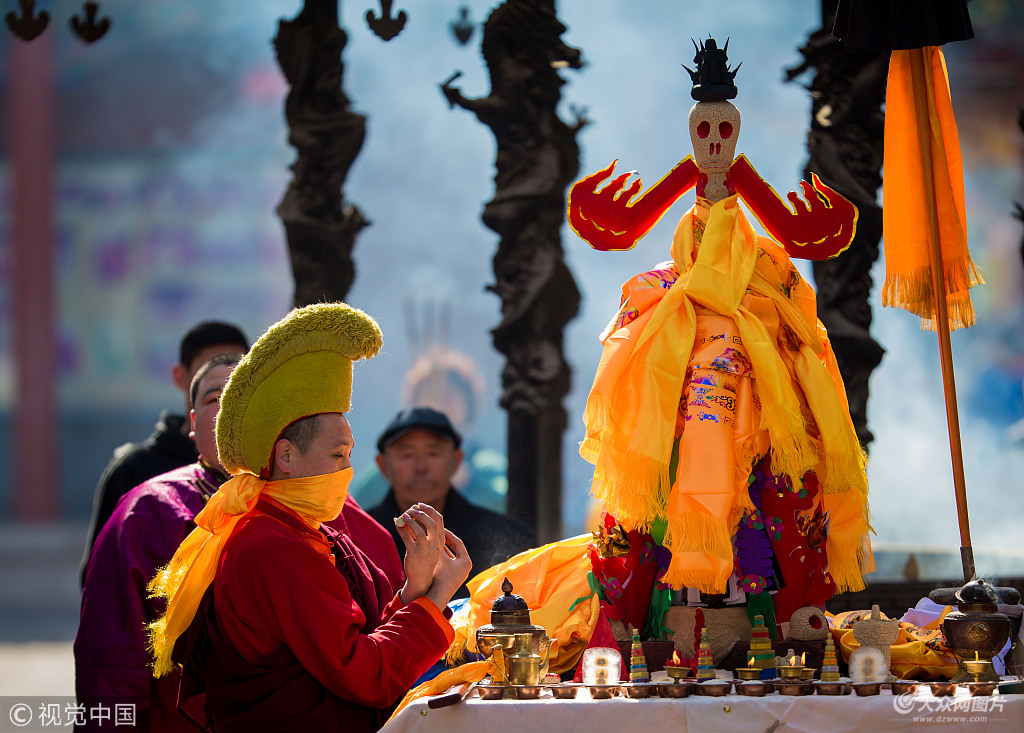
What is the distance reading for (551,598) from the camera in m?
3.05

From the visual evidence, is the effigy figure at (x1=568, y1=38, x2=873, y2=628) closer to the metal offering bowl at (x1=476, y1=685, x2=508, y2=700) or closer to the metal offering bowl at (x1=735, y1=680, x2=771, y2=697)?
the metal offering bowl at (x1=735, y1=680, x2=771, y2=697)

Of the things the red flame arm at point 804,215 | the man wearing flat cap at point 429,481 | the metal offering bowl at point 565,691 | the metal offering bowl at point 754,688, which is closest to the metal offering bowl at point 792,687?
the metal offering bowl at point 754,688

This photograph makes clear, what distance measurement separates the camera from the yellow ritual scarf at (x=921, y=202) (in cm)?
308

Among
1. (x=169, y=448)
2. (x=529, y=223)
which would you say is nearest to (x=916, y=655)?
(x=529, y=223)

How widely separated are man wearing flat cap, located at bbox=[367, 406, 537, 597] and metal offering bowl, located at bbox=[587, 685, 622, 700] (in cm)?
190

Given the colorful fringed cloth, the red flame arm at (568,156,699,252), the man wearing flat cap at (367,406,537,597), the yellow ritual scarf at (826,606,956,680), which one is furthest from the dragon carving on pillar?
the yellow ritual scarf at (826,606,956,680)

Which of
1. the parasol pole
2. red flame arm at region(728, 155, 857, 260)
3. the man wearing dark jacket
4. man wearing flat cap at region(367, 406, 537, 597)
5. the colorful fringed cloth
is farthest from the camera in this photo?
man wearing flat cap at region(367, 406, 537, 597)

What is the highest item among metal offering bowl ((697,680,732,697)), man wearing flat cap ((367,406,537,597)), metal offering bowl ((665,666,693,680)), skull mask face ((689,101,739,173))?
skull mask face ((689,101,739,173))

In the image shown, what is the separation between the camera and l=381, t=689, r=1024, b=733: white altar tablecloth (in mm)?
2312

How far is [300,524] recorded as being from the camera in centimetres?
245

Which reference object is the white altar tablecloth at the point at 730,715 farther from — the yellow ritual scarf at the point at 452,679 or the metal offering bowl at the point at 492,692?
the yellow ritual scarf at the point at 452,679

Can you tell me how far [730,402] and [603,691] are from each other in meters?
0.78

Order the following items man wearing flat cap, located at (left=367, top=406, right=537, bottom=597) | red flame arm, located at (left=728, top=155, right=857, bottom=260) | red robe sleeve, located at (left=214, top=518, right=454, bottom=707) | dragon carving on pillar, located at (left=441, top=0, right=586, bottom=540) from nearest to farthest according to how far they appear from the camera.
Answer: red robe sleeve, located at (left=214, top=518, right=454, bottom=707)
red flame arm, located at (left=728, top=155, right=857, bottom=260)
man wearing flat cap, located at (left=367, top=406, right=537, bottom=597)
dragon carving on pillar, located at (left=441, top=0, right=586, bottom=540)

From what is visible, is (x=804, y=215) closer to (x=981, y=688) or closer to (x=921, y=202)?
(x=921, y=202)
